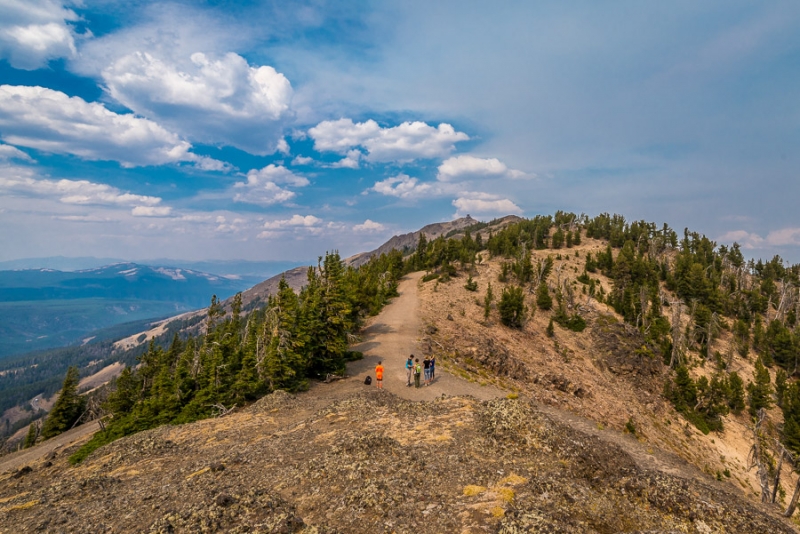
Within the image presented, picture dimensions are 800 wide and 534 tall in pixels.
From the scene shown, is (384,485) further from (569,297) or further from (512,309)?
(569,297)

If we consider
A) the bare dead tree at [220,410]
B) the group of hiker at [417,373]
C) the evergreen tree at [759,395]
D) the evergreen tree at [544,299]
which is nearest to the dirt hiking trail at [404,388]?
the group of hiker at [417,373]

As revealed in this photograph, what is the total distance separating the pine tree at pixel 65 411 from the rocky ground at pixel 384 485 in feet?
129

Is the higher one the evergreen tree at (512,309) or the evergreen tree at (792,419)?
the evergreen tree at (512,309)

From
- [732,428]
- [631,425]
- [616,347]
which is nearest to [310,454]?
[631,425]

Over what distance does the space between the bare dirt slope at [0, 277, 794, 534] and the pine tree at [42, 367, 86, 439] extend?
125ft

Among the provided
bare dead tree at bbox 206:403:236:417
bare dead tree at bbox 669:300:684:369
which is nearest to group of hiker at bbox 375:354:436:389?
bare dead tree at bbox 206:403:236:417

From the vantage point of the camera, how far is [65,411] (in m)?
50.6

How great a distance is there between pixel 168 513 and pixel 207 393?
18.8 m

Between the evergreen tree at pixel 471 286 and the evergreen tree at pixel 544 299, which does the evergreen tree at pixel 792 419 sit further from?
the evergreen tree at pixel 471 286

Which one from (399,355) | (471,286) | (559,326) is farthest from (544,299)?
(399,355)

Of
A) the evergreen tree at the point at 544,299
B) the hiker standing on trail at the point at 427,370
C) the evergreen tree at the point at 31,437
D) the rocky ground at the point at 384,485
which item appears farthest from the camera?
the evergreen tree at the point at 544,299

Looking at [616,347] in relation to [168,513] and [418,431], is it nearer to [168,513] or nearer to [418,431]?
[418,431]

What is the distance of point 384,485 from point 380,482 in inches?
8.7

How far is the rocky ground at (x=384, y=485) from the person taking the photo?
34.8 feet
